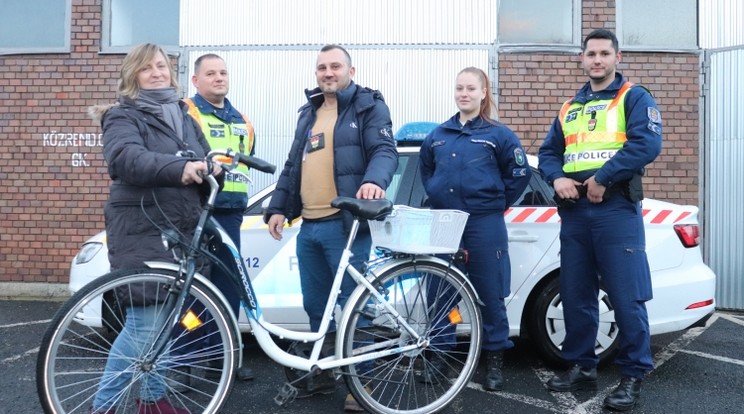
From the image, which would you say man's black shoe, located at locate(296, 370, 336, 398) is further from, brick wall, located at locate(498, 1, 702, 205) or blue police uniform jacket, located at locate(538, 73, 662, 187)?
brick wall, located at locate(498, 1, 702, 205)

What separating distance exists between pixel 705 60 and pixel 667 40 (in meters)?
0.45

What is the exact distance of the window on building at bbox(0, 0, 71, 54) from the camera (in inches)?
291

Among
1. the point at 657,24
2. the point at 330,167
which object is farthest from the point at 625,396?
the point at 657,24

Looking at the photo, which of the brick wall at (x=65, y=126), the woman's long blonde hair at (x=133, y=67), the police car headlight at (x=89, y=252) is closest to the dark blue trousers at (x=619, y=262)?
the woman's long blonde hair at (x=133, y=67)

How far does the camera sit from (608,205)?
338cm

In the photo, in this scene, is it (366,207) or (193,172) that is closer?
(193,172)

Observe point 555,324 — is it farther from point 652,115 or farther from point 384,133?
point 384,133

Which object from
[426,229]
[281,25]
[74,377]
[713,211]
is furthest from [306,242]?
[713,211]

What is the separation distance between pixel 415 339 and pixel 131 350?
4.24 feet

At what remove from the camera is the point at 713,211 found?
22.6ft

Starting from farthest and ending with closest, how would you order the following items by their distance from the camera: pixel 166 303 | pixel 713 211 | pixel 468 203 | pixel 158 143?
pixel 713 211, pixel 468 203, pixel 158 143, pixel 166 303

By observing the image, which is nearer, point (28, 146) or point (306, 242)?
point (306, 242)

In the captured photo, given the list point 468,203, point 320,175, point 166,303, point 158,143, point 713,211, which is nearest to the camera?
point 166,303

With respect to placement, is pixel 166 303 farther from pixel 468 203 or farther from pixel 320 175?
pixel 468 203
